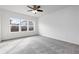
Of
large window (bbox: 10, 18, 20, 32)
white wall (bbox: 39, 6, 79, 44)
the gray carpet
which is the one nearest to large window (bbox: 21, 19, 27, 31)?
large window (bbox: 10, 18, 20, 32)

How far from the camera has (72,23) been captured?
188 inches

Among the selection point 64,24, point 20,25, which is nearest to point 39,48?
point 64,24

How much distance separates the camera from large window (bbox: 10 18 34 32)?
707 centimetres

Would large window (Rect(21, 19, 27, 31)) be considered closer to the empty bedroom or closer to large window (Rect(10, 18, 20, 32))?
the empty bedroom

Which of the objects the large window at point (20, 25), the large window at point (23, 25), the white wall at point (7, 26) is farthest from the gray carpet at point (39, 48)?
the large window at point (23, 25)

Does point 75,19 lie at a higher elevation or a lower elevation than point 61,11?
lower

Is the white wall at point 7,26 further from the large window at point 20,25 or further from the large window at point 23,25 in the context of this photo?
the large window at point 23,25

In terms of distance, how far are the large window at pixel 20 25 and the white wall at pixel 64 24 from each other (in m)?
2.03

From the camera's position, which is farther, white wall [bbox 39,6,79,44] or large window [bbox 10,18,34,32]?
large window [bbox 10,18,34,32]

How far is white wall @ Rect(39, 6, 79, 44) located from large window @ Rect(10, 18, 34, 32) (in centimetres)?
203

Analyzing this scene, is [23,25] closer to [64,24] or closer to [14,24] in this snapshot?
[14,24]
